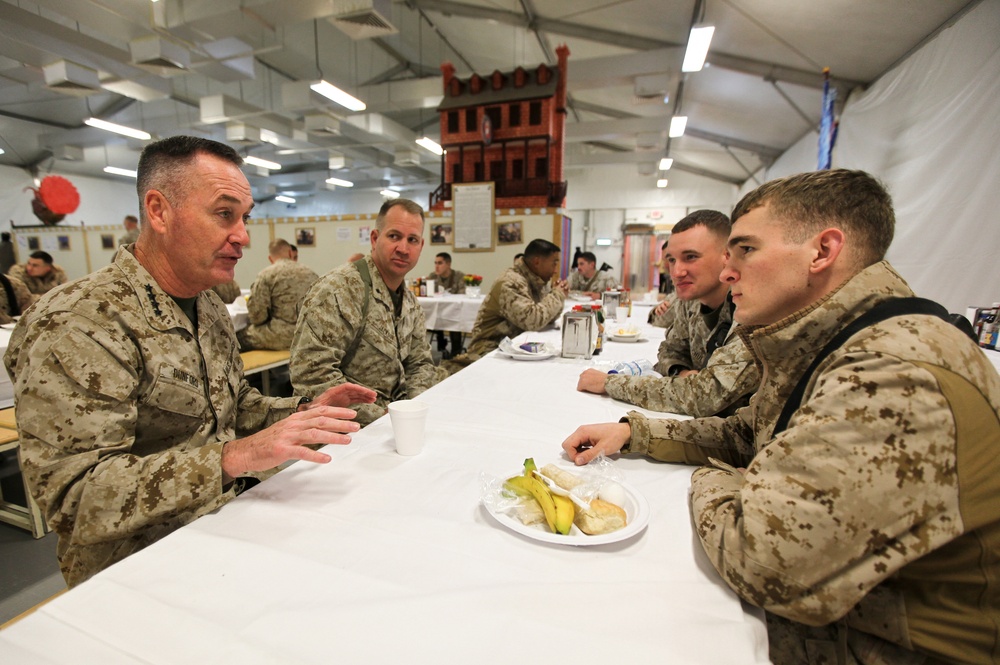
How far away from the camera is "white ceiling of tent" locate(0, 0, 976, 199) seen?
529 centimetres

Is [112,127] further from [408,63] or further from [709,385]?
[709,385]

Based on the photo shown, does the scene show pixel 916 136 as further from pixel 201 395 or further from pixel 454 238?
pixel 201 395

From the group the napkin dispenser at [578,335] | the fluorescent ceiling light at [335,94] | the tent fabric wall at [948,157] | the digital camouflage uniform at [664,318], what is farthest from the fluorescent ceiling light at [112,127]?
the tent fabric wall at [948,157]

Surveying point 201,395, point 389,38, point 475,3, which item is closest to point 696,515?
point 201,395

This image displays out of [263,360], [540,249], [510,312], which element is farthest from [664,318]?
[263,360]

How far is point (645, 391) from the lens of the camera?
5.61ft

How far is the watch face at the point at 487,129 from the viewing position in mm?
6824

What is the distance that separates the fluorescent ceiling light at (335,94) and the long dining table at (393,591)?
23.4 ft

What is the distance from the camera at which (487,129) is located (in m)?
6.86

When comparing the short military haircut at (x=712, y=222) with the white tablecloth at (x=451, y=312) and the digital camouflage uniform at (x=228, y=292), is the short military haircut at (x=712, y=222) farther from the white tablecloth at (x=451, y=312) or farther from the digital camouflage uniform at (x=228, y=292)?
the digital camouflage uniform at (x=228, y=292)

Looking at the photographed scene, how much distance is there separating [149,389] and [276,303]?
11.0 ft

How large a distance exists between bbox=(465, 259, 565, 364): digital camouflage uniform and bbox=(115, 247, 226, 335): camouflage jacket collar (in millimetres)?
2329

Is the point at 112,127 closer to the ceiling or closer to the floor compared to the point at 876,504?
closer to the ceiling

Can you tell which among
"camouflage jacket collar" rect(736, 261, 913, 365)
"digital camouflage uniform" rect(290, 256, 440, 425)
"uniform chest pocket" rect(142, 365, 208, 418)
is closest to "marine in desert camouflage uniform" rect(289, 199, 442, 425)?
"digital camouflage uniform" rect(290, 256, 440, 425)
